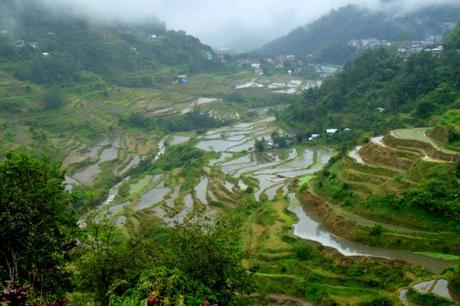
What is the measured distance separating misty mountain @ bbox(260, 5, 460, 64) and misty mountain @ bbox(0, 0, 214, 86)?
35001 mm

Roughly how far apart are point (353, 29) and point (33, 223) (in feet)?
443

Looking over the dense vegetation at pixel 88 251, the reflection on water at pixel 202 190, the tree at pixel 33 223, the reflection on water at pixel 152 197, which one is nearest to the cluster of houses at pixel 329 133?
the reflection on water at pixel 202 190

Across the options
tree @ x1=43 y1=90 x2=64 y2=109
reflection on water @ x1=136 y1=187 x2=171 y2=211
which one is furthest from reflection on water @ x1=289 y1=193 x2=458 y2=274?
tree @ x1=43 y1=90 x2=64 y2=109

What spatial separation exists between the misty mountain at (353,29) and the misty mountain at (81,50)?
115ft

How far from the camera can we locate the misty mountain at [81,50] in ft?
219

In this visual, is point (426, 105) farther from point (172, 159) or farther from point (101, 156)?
point (101, 156)

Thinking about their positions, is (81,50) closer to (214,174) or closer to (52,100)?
(52,100)

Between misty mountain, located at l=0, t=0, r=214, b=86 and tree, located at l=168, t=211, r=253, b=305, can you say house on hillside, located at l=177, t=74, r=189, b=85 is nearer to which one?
misty mountain, located at l=0, t=0, r=214, b=86

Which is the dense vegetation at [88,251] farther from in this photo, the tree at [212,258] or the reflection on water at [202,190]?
the reflection on water at [202,190]

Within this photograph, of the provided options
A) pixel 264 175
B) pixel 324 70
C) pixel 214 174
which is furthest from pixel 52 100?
pixel 324 70

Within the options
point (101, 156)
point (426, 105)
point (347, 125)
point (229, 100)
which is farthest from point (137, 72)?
point (426, 105)

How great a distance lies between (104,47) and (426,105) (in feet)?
191

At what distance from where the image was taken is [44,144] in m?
45.1

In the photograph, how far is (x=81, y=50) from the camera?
7850 centimetres
